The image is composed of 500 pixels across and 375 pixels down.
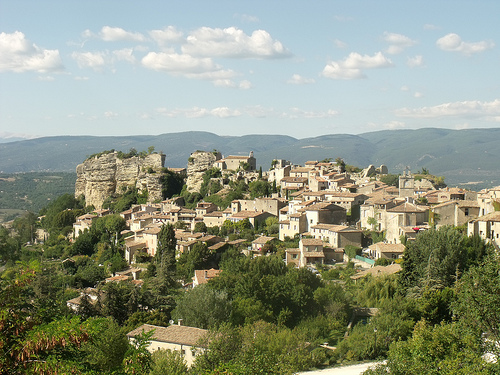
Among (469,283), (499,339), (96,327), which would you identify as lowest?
(499,339)

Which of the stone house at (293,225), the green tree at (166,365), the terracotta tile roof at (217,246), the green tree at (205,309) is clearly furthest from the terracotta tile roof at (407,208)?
the green tree at (166,365)

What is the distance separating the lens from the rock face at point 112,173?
63312mm

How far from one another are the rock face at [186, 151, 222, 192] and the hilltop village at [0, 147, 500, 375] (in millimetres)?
163

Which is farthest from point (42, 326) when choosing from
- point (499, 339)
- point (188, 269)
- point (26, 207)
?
point (26, 207)

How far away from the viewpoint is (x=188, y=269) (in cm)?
3759

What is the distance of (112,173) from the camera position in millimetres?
66062

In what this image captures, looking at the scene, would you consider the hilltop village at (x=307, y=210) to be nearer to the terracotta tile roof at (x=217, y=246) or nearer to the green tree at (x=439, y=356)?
the terracotta tile roof at (x=217, y=246)

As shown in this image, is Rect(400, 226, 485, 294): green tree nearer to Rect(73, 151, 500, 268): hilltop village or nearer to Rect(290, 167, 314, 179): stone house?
Rect(73, 151, 500, 268): hilltop village

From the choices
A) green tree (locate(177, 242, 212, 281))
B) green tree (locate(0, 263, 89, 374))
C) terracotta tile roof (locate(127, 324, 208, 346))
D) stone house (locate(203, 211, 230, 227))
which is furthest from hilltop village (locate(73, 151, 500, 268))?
green tree (locate(0, 263, 89, 374))

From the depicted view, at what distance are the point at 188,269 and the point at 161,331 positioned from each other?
46.4 feet

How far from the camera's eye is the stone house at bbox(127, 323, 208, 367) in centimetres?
2122

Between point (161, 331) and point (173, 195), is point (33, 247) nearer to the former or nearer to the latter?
point (173, 195)

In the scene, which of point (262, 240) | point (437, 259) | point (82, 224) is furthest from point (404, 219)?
point (82, 224)

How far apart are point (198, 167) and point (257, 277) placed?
32703 mm
